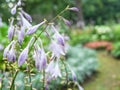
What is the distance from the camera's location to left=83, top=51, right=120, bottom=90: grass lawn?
768 centimetres

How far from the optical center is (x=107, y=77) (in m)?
8.73

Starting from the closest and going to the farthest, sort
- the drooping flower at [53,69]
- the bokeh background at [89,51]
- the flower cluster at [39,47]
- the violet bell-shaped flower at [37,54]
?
the flower cluster at [39,47], the violet bell-shaped flower at [37,54], the drooping flower at [53,69], the bokeh background at [89,51]

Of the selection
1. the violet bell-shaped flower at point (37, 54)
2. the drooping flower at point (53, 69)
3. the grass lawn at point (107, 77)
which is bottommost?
the drooping flower at point (53, 69)

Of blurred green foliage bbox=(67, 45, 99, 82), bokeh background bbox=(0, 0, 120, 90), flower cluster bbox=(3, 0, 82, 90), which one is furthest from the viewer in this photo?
blurred green foliage bbox=(67, 45, 99, 82)

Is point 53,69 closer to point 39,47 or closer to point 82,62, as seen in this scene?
point 39,47

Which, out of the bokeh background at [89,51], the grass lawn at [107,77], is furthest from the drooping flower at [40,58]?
the grass lawn at [107,77]

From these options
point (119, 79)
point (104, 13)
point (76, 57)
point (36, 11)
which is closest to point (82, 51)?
point (76, 57)

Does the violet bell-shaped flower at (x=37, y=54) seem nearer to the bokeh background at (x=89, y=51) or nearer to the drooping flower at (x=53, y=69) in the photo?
the drooping flower at (x=53, y=69)

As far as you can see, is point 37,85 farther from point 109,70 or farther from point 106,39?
point 106,39

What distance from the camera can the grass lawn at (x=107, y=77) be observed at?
7680 millimetres

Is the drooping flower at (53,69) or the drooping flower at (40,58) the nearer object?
the drooping flower at (40,58)

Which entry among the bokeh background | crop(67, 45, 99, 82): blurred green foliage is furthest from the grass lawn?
crop(67, 45, 99, 82): blurred green foliage

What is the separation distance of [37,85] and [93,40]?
10.2 meters

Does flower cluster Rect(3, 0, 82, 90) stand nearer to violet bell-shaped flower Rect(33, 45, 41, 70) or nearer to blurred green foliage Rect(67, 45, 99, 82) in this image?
violet bell-shaped flower Rect(33, 45, 41, 70)
